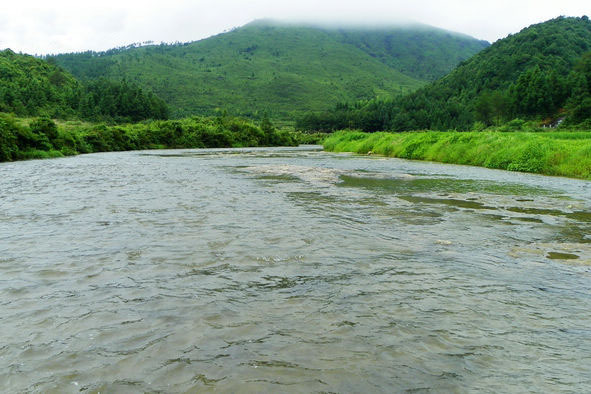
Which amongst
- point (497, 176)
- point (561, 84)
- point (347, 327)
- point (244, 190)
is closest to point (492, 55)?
point (561, 84)

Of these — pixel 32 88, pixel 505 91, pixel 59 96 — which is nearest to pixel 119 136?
pixel 32 88

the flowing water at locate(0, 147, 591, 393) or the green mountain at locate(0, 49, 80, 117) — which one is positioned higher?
the green mountain at locate(0, 49, 80, 117)

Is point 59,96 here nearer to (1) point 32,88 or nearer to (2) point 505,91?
(1) point 32,88

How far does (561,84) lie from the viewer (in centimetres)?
7950

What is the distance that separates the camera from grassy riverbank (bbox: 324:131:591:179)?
71.6ft


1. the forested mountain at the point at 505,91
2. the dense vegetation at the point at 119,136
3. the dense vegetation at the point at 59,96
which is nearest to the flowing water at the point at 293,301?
the dense vegetation at the point at 119,136

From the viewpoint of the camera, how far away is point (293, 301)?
5.11 meters

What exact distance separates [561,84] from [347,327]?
9272 cm

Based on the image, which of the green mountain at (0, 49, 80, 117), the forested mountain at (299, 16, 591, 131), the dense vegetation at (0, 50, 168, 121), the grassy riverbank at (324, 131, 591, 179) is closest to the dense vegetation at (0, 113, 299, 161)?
the green mountain at (0, 49, 80, 117)

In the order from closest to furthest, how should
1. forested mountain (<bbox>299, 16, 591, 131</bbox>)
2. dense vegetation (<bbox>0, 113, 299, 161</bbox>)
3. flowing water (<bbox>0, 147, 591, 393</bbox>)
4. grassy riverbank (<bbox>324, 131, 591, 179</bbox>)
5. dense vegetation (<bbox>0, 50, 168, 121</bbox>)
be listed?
flowing water (<bbox>0, 147, 591, 393</bbox>) → grassy riverbank (<bbox>324, 131, 591, 179</bbox>) → dense vegetation (<bbox>0, 113, 299, 161</bbox>) → forested mountain (<bbox>299, 16, 591, 131</bbox>) → dense vegetation (<bbox>0, 50, 168, 121</bbox>)

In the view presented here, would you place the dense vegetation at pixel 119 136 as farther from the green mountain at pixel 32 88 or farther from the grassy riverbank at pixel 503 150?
the grassy riverbank at pixel 503 150

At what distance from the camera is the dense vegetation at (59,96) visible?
86125 mm

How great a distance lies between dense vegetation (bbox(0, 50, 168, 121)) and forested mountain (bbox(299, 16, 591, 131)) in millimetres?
58080

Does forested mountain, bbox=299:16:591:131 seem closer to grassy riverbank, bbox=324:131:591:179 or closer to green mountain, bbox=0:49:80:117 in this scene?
grassy riverbank, bbox=324:131:591:179
